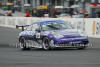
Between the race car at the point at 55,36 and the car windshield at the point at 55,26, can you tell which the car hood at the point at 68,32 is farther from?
the car windshield at the point at 55,26

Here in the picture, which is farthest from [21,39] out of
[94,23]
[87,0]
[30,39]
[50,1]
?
[50,1]

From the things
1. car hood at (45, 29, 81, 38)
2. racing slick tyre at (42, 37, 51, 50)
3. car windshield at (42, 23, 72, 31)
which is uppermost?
car windshield at (42, 23, 72, 31)

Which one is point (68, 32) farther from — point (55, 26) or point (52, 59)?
point (52, 59)

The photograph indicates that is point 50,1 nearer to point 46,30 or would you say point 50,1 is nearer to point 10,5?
point 10,5

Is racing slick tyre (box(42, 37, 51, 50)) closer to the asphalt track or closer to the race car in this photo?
the race car

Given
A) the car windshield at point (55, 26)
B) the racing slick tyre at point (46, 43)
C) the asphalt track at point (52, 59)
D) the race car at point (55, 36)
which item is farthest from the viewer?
the car windshield at point (55, 26)

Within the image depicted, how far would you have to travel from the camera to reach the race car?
587 inches

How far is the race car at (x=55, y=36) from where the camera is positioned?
14.9 meters

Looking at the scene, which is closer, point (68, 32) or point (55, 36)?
point (55, 36)

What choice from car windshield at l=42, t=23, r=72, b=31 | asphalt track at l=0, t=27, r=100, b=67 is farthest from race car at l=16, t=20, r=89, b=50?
asphalt track at l=0, t=27, r=100, b=67

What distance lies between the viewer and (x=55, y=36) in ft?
49.1

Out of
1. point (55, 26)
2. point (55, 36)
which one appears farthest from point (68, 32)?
point (55, 26)

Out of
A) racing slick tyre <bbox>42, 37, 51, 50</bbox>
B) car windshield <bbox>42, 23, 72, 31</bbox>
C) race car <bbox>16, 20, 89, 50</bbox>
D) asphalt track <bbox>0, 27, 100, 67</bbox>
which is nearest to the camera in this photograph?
asphalt track <bbox>0, 27, 100, 67</bbox>

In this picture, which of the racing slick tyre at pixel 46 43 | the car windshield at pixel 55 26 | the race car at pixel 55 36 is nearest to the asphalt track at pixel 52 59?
the race car at pixel 55 36
